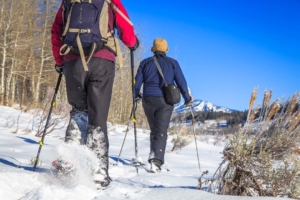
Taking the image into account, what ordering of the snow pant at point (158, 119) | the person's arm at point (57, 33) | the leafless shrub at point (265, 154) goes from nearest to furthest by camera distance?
the leafless shrub at point (265, 154) → the person's arm at point (57, 33) → the snow pant at point (158, 119)

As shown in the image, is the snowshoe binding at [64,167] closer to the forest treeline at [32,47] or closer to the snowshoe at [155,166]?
the snowshoe at [155,166]

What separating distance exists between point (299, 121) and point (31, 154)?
296 cm

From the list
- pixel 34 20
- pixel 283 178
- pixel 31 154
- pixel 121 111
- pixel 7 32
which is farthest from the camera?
pixel 121 111

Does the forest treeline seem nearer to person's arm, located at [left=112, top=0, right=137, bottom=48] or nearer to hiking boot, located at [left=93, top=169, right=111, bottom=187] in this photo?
person's arm, located at [left=112, top=0, right=137, bottom=48]

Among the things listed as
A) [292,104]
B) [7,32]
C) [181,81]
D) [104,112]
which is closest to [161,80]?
[181,81]

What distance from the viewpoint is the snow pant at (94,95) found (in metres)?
2.38

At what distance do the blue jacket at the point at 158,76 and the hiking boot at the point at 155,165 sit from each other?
36.5 inches

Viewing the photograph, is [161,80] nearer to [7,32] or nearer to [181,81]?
[181,81]

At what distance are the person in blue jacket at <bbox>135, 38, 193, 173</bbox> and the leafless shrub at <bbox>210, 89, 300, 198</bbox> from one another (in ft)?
6.70

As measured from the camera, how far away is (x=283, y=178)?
185 cm

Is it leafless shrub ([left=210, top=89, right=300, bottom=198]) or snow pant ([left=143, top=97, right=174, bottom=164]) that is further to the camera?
snow pant ([left=143, top=97, right=174, bottom=164])

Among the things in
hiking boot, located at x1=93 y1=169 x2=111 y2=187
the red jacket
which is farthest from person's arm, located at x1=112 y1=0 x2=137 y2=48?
hiking boot, located at x1=93 y1=169 x2=111 y2=187

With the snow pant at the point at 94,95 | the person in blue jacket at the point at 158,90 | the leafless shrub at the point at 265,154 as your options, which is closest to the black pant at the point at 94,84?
the snow pant at the point at 94,95

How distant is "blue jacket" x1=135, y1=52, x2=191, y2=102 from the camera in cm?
427
